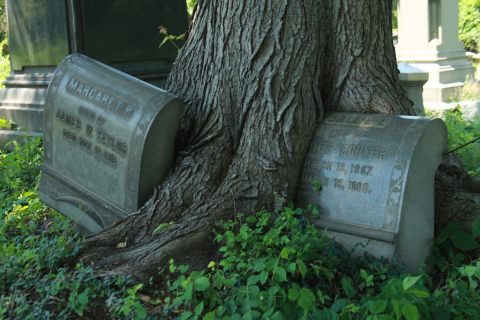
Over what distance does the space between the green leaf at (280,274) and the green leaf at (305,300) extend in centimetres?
13

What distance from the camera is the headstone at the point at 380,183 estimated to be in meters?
3.65

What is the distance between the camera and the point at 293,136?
13.4ft

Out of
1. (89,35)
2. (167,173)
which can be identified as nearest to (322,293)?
(167,173)

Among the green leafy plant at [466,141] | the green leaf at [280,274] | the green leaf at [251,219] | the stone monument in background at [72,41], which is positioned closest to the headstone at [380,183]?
the green leaf at [251,219]

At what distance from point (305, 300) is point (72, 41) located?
16.9ft

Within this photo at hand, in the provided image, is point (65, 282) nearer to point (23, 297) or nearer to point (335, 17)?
point (23, 297)

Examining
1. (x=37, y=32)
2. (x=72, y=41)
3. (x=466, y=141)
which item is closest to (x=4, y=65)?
(x=37, y=32)

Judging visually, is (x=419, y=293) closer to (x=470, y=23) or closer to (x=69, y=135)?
(x=69, y=135)

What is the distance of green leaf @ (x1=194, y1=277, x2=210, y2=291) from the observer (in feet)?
10.2

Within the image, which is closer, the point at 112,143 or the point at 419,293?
the point at 419,293

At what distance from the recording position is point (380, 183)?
12.2 feet

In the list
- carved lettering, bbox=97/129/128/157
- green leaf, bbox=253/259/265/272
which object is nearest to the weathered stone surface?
carved lettering, bbox=97/129/128/157

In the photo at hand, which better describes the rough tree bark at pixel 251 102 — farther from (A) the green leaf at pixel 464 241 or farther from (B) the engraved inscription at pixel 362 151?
(A) the green leaf at pixel 464 241

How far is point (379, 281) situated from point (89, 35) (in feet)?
16.2
